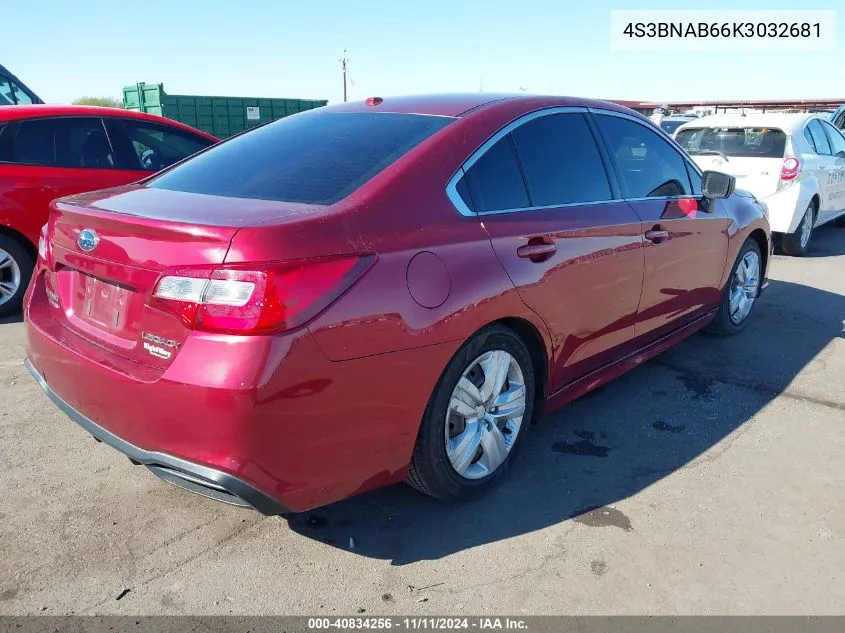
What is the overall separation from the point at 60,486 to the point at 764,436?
11.3ft

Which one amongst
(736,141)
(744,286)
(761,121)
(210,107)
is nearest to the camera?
(744,286)

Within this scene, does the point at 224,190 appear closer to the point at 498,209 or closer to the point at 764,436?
the point at 498,209

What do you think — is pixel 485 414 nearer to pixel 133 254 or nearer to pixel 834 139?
pixel 133 254

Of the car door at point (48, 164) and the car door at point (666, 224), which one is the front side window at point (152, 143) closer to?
the car door at point (48, 164)

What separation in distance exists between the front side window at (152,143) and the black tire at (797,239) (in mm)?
6687

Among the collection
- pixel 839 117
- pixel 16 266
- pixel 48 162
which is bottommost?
pixel 16 266

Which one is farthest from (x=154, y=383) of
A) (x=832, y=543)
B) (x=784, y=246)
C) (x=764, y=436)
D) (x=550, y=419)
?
(x=784, y=246)

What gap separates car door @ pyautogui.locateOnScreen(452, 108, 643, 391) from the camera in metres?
2.87

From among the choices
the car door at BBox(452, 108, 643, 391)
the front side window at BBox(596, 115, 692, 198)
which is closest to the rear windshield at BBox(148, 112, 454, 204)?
the car door at BBox(452, 108, 643, 391)

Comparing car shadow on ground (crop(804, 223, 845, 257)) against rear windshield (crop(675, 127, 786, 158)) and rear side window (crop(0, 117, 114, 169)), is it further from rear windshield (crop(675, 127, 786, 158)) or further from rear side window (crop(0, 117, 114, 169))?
rear side window (crop(0, 117, 114, 169))

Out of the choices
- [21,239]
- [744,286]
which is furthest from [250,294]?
[21,239]

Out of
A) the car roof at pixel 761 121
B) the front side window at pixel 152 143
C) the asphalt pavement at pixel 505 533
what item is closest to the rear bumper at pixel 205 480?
the asphalt pavement at pixel 505 533

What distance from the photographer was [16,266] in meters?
5.52

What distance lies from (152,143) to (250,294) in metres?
5.12
